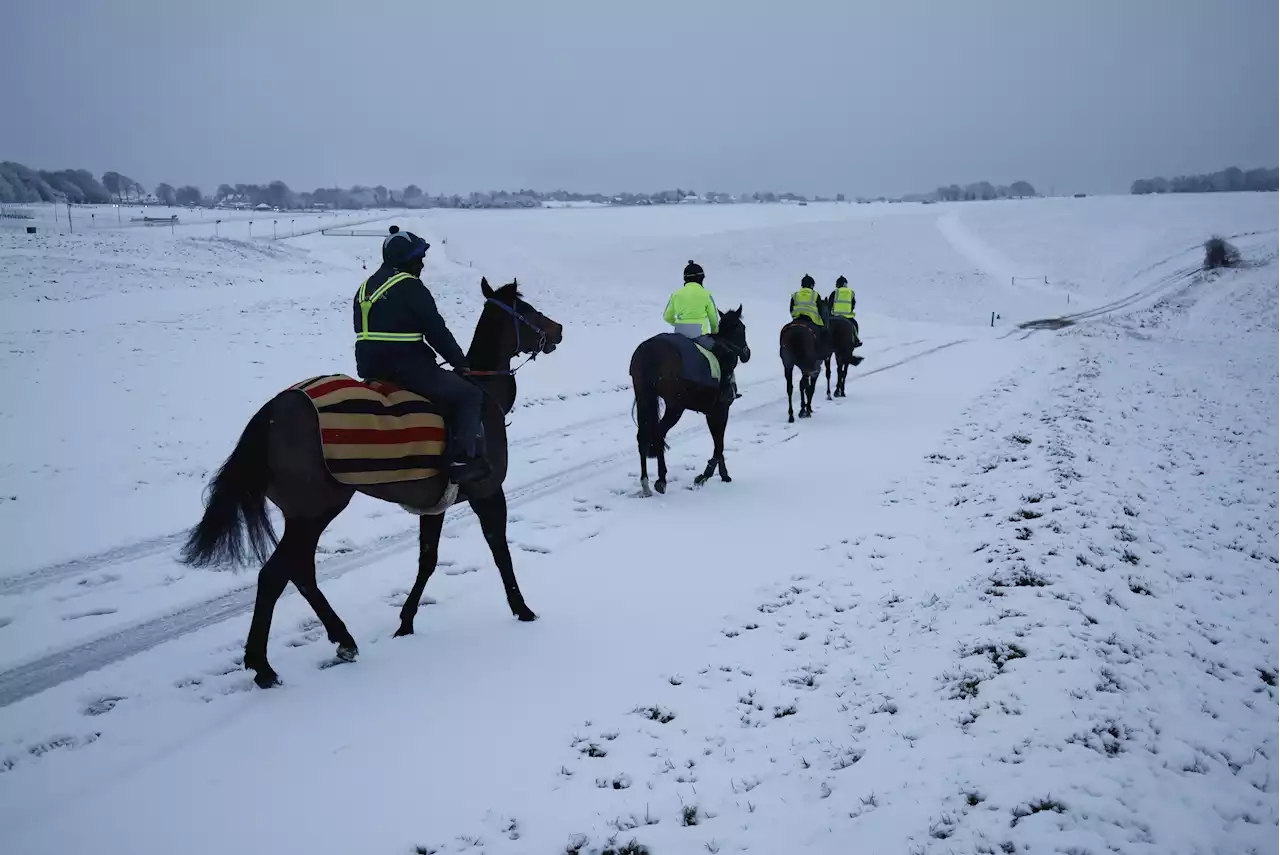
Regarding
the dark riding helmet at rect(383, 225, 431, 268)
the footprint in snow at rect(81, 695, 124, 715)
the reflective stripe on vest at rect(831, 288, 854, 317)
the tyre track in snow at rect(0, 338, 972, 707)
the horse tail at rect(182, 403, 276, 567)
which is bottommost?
the footprint in snow at rect(81, 695, 124, 715)

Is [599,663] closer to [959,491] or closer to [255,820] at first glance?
[255,820]

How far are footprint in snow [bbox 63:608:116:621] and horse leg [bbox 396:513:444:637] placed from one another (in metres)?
2.40

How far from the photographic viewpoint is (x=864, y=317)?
123 feet

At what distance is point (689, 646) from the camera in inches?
224

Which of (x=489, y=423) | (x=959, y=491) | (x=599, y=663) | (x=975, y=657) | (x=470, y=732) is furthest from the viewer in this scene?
(x=959, y=491)

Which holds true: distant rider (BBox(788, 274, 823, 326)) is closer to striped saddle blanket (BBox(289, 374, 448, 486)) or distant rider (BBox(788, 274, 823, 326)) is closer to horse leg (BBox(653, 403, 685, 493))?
horse leg (BBox(653, 403, 685, 493))

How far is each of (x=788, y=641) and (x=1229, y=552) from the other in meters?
4.92

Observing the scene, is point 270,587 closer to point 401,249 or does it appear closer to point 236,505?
point 236,505

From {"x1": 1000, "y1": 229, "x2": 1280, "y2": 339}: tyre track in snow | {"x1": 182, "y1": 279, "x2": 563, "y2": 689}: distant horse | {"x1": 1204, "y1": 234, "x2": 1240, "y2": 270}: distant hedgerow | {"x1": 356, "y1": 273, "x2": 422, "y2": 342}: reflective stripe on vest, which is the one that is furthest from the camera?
{"x1": 1204, "y1": 234, "x2": 1240, "y2": 270}: distant hedgerow

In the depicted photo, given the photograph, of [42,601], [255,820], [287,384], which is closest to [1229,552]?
[255,820]

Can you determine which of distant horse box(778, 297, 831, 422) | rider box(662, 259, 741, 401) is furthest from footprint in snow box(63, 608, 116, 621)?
distant horse box(778, 297, 831, 422)

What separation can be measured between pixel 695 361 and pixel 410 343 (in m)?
5.03

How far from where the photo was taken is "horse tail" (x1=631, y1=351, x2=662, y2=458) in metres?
9.81

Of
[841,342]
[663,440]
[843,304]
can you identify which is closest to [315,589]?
[663,440]
